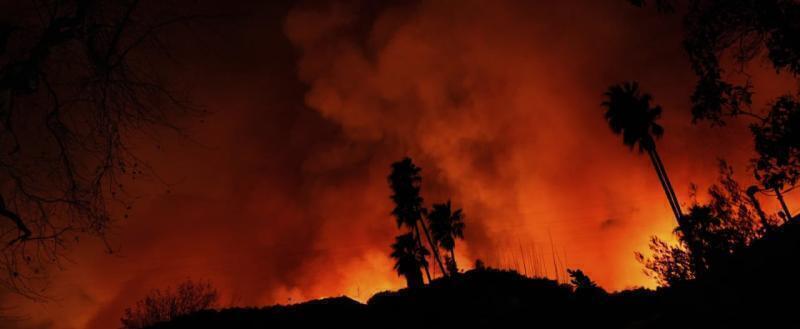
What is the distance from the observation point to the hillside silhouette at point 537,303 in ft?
24.7

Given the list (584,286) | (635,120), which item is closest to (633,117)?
(635,120)

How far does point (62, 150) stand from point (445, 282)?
2883 cm

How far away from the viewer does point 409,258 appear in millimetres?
43719

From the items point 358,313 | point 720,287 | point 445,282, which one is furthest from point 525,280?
point 720,287

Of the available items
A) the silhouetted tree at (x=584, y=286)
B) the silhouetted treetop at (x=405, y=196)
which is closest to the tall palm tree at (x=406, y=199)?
the silhouetted treetop at (x=405, y=196)

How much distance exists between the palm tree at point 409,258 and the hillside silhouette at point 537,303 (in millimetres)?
11051

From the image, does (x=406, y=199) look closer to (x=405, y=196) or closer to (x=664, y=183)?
(x=405, y=196)

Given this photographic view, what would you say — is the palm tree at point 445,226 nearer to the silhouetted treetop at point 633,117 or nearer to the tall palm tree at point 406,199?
the tall palm tree at point 406,199

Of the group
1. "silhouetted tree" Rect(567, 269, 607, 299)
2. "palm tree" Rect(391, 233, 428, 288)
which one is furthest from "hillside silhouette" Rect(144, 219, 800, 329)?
"palm tree" Rect(391, 233, 428, 288)

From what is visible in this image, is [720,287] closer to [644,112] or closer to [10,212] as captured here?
[10,212]

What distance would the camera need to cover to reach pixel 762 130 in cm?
1466

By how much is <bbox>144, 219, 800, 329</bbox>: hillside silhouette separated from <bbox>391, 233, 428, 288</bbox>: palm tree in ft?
36.3

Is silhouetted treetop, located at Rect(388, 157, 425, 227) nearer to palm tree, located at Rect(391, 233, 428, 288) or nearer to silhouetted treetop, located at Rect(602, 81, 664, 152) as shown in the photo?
palm tree, located at Rect(391, 233, 428, 288)

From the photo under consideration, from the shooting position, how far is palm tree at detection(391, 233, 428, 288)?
142 feet
